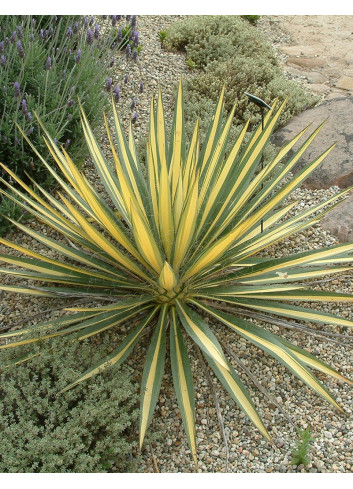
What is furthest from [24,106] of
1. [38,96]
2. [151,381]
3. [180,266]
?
[151,381]

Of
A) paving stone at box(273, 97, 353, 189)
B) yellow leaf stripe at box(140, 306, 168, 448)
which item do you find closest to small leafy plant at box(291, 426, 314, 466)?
yellow leaf stripe at box(140, 306, 168, 448)

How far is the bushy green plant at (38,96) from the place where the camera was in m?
3.57

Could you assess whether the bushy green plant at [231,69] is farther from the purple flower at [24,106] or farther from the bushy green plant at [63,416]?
the bushy green plant at [63,416]

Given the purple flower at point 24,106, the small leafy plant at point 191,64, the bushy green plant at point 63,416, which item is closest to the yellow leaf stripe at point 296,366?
the bushy green plant at point 63,416

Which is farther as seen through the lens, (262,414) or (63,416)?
(262,414)

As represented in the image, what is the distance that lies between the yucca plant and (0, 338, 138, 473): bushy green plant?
9 centimetres

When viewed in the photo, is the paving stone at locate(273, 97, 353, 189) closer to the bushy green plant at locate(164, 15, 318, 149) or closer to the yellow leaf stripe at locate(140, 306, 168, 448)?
the bushy green plant at locate(164, 15, 318, 149)

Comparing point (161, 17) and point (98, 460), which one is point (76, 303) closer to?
point (98, 460)

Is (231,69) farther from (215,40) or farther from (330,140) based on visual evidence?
(330,140)

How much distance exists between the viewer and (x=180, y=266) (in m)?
2.84

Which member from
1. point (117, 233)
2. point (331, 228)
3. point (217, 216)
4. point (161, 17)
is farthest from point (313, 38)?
point (117, 233)

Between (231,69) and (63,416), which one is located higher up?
(231,69)

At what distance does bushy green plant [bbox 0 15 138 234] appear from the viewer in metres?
3.57

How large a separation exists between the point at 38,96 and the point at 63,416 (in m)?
2.08
